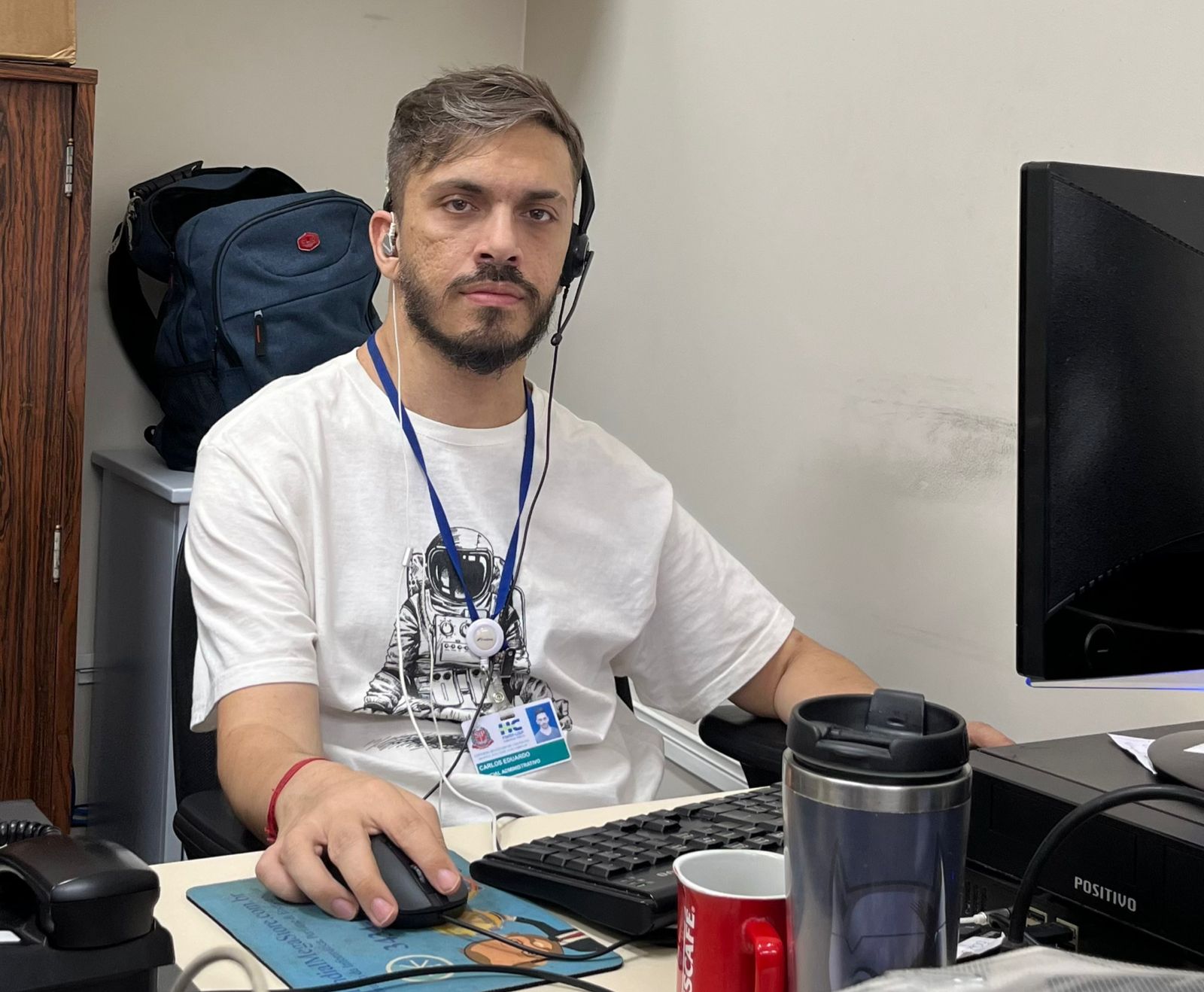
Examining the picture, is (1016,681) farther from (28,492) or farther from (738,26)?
(28,492)

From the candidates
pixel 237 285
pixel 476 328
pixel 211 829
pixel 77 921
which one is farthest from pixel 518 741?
pixel 237 285

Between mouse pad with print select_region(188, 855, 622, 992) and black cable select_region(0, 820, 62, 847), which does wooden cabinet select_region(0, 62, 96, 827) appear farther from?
black cable select_region(0, 820, 62, 847)

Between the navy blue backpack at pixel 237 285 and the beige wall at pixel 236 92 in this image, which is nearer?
the navy blue backpack at pixel 237 285

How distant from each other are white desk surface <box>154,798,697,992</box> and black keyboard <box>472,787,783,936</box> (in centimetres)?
2

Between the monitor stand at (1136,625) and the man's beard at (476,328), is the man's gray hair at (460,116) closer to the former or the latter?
the man's beard at (476,328)

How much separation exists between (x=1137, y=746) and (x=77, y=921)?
75 cm

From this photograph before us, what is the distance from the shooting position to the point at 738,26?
2.21 meters

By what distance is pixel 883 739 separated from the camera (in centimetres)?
64

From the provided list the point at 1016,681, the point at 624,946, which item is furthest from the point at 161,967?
the point at 1016,681

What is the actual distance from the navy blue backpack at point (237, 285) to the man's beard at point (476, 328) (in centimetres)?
90

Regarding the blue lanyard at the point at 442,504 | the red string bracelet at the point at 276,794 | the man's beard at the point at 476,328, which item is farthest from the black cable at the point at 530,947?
the man's beard at the point at 476,328

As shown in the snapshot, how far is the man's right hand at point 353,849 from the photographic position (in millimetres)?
887

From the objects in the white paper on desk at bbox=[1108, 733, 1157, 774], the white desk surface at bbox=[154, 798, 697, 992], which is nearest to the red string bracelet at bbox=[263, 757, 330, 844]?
the white desk surface at bbox=[154, 798, 697, 992]

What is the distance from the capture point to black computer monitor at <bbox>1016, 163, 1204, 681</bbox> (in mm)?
856
